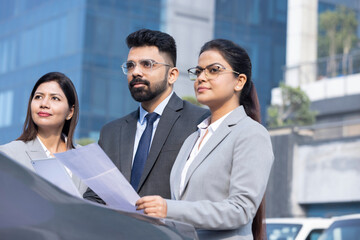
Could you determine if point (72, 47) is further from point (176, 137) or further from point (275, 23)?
point (176, 137)

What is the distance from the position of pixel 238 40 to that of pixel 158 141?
28.5 meters

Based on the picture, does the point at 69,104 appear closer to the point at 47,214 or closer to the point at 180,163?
the point at 180,163

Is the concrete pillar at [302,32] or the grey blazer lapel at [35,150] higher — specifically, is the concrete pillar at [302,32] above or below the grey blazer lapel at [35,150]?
above

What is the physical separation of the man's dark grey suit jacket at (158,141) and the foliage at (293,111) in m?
19.2

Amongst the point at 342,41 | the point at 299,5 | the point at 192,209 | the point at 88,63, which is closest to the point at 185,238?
the point at 192,209

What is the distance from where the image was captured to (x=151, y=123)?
395 centimetres

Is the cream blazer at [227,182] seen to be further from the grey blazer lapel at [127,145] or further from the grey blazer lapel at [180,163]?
the grey blazer lapel at [127,145]

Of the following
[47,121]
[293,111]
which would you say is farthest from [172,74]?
[293,111]

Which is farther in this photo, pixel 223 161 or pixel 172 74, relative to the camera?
pixel 172 74

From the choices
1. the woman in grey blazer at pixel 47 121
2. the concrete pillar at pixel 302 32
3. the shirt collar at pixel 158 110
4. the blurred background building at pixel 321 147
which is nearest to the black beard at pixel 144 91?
the shirt collar at pixel 158 110

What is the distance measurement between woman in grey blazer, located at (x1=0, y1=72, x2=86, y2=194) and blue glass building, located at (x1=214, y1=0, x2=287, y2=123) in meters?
27.4

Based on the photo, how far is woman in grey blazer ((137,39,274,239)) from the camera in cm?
269

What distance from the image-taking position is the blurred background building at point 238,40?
20297mm

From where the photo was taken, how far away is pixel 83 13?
90.6 feet
